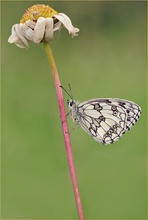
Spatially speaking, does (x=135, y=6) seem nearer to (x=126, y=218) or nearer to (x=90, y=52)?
(x=90, y=52)

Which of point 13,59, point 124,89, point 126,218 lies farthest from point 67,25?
point 13,59

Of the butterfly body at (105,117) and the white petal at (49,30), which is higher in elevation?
the white petal at (49,30)

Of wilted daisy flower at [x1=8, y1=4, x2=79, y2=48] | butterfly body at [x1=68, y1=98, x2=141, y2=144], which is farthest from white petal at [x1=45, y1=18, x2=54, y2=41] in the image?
butterfly body at [x1=68, y1=98, x2=141, y2=144]

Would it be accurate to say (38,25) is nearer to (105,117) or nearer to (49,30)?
(49,30)

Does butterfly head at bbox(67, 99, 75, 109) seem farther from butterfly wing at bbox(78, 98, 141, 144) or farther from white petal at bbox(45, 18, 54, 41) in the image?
white petal at bbox(45, 18, 54, 41)

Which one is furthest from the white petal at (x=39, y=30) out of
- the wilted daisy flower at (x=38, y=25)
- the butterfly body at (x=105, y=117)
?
the butterfly body at (x=105, y=117)

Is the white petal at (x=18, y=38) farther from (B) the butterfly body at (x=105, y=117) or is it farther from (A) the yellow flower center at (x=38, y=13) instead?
(B) the butterfly body at (x=105, y=117)

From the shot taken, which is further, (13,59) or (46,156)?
(13,59)

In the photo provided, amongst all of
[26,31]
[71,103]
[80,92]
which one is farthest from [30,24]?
[80,92]
